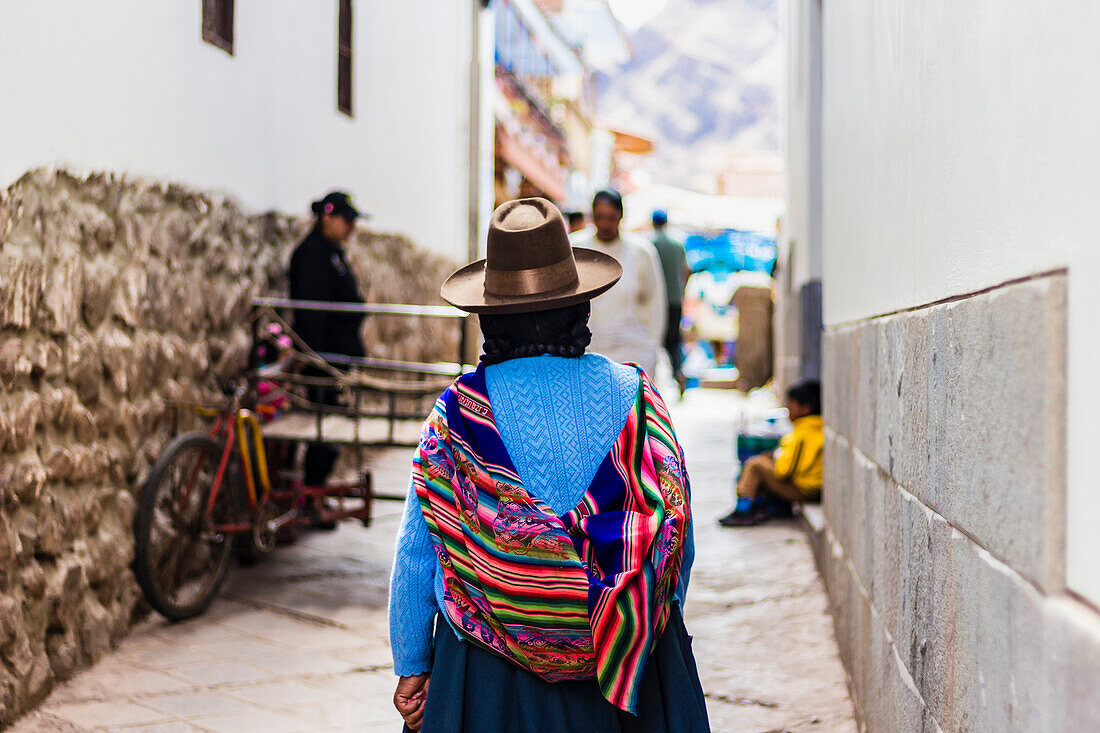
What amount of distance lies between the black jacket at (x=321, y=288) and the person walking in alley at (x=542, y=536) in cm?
408

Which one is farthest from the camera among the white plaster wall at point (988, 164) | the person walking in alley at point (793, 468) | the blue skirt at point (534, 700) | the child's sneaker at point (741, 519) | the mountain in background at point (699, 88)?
the mountain in background at point (699, 88)

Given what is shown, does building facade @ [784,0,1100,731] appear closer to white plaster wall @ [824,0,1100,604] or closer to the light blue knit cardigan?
white plaster wall @ [824,0,1100,604]

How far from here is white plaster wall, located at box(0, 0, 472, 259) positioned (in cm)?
409

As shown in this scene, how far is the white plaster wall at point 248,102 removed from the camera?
13.4ft

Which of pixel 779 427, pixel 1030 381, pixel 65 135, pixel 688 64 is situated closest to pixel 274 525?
pixel 65 135

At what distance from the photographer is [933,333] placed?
87.1 inches

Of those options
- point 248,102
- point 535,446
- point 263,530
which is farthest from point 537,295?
point 248,102

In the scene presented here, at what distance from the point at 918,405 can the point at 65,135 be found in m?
3.32

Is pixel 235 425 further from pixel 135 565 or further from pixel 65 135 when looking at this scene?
pixel 65 135

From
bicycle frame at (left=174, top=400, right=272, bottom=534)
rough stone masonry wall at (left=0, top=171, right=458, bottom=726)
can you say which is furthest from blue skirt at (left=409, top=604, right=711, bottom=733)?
bicycle frame at (left=174, top=400, right=272, bottom=534)

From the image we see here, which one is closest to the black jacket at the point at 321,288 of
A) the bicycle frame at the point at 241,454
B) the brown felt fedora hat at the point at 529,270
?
the bicycle frame at the point at 241,454

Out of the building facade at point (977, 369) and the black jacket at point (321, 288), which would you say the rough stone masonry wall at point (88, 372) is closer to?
the black jacket at point (321, 288)

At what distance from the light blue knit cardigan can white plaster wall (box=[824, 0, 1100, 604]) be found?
2.36 ft

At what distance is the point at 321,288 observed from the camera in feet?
20.8
